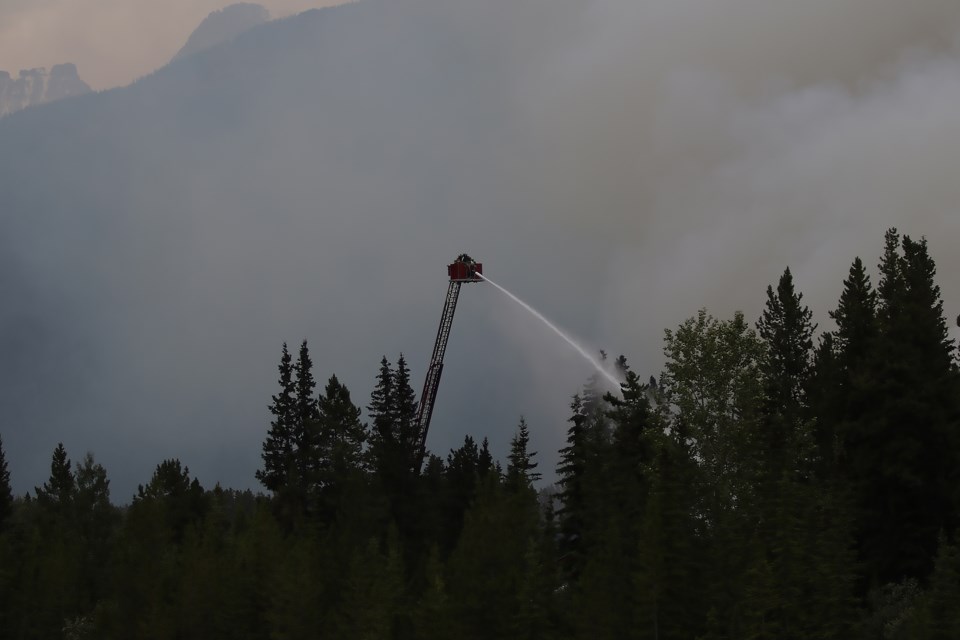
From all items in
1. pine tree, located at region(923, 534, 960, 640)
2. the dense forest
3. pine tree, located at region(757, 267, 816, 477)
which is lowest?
pine tree, located at region(923, 534, 960, 640)

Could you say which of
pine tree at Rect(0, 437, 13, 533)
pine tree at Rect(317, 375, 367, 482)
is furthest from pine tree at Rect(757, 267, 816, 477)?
pine tree at Rect(0, 437, 13, 533)

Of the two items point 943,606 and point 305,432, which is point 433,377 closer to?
point 305,432

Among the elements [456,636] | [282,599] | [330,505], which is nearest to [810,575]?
[456,636]

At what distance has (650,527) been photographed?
66312 millimetres

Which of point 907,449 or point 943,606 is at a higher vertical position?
point 907,449

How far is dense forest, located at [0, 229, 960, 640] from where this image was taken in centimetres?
6506

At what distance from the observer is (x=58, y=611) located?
102 meters

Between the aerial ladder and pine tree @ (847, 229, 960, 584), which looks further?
the aerial ladder

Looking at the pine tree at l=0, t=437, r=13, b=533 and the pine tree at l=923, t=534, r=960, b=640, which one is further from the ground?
the pine tree at l=0, t=437, r=13, b=533

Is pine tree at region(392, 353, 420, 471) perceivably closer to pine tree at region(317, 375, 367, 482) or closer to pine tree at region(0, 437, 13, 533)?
pine tree at region(317, 375, 367, 482)

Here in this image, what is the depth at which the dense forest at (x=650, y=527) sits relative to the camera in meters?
65.1

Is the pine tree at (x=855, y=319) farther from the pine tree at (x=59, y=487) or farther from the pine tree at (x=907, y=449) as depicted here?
the pine tree at (x=59, y=487)

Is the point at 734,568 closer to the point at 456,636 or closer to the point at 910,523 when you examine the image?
the point at 910,523

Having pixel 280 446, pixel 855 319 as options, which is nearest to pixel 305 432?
pixel 280 446
